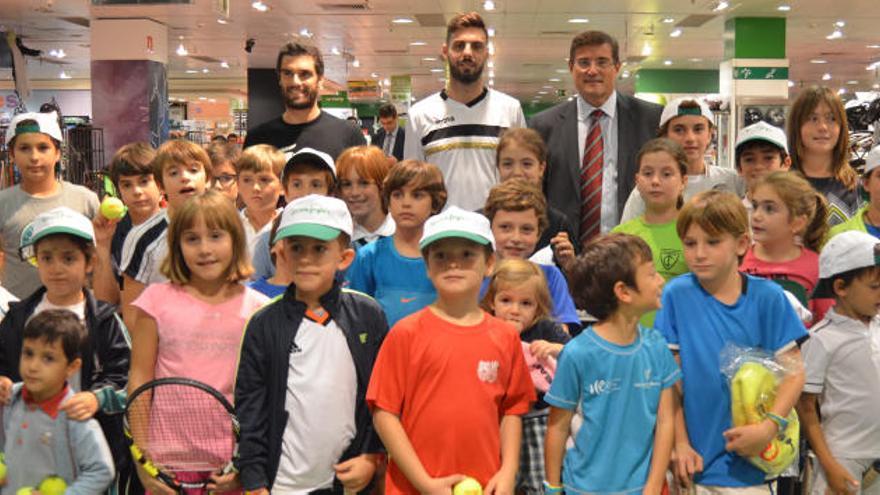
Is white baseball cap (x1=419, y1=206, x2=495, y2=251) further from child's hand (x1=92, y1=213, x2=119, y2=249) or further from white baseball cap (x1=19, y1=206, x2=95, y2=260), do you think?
child's hand (x1=92, y1=213, x2=119, y2=249)

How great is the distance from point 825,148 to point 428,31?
15614 millimetres

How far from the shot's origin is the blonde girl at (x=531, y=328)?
3.39 meters

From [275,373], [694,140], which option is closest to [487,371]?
[275,373]

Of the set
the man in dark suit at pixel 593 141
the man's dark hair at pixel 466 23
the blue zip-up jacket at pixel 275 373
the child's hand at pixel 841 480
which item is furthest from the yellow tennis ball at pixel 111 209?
the child's hand at pixel 841 480

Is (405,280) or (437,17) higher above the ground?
(437,17)

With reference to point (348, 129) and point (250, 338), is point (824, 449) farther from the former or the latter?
point (348, 129)

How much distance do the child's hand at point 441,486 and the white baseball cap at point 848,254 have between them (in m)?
1.80


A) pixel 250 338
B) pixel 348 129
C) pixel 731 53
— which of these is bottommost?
pixel 250 338

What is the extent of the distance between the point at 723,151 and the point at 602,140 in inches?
520

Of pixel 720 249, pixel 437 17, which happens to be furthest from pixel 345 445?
pixel 437 17

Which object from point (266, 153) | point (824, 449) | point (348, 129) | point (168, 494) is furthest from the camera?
point (348, 129)

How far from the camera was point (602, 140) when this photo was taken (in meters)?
5.09

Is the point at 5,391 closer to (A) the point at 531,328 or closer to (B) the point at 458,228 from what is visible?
(B) the point at 458,228

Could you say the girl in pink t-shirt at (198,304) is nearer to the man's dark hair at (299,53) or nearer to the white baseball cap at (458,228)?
the white baseball cap at (458,228)
